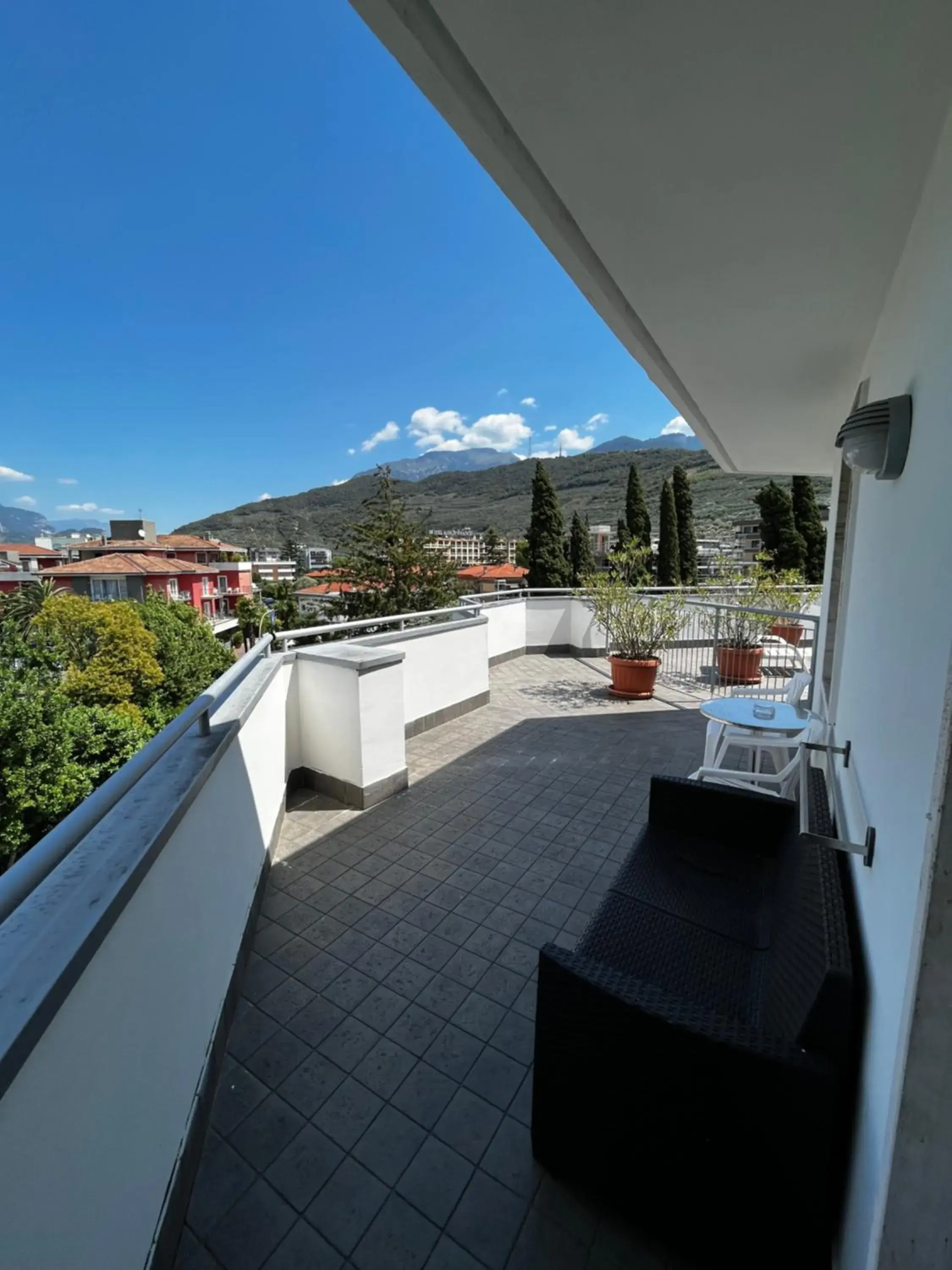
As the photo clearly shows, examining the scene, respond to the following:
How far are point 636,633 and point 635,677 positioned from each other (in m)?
0.51

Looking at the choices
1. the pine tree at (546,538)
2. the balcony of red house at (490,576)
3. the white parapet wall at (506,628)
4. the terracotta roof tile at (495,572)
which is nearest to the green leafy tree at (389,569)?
the pine tree at (546,538)

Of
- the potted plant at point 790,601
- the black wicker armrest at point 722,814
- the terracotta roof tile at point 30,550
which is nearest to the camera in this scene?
the black wicker armrest at point 722,814

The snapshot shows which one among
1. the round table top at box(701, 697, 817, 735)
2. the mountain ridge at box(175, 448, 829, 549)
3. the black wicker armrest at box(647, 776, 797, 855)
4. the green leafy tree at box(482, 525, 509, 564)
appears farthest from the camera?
the green leafy tree at box(482, 525, 509, 564)

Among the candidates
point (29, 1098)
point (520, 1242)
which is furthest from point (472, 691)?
point (29, 1098)

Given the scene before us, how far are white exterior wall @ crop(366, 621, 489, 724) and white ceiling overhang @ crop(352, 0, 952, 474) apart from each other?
3.18 meters

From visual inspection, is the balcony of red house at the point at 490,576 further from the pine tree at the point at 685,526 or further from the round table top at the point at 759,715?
the round table top at the point at 759,715

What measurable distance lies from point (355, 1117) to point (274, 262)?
5773cm

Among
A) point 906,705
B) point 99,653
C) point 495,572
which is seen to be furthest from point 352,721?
point 495,572

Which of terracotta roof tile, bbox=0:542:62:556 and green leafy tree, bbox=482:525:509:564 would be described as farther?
green leafy tree, bbox=482:525:509:564

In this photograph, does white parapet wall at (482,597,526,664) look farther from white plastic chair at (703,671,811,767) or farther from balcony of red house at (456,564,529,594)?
balcony of red house at (456,564,529,594)

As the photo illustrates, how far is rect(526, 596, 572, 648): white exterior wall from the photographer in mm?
8188

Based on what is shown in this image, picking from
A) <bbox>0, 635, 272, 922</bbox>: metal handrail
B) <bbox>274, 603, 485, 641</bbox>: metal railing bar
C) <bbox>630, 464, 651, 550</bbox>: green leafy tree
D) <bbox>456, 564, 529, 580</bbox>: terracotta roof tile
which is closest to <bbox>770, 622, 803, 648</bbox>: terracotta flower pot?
<bbox>274, 603, 485, 641</bbox>: metal railing bar

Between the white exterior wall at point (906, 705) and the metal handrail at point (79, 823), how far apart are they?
1.23 metres

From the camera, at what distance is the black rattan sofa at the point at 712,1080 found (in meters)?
1.12
